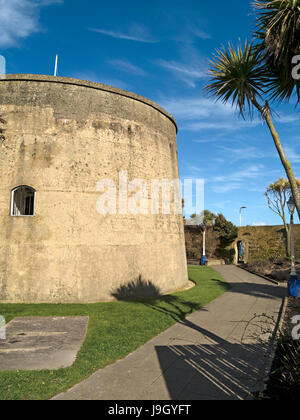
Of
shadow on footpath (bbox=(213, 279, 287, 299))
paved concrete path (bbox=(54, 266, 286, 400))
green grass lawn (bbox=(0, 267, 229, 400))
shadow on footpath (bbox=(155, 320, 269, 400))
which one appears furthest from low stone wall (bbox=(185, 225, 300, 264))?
shadow on footpath (bbox=(155, 320, 269, 400))

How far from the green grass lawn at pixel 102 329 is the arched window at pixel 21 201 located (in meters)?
3.54

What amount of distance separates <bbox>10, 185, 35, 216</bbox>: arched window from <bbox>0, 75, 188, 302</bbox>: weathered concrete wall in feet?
0.81

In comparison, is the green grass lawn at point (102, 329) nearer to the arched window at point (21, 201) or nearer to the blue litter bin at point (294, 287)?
the blue litter bin at point (294, 287)

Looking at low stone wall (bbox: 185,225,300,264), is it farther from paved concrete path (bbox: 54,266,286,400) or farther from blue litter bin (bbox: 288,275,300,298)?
paved concrete path (bbox: 54,266,286,400)

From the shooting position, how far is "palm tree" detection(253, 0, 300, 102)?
16.3 ft

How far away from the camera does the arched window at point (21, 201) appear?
1055 cm

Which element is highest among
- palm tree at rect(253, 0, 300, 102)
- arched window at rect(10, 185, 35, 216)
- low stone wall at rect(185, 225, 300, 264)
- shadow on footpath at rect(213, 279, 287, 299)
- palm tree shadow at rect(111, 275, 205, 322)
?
palm tree at rect(253, 0, 300, 102)

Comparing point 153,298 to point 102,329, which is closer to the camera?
point 102,329

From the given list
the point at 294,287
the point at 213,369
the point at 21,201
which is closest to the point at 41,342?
the point at 213,369

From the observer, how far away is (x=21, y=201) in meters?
11.7

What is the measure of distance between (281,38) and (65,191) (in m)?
8.11

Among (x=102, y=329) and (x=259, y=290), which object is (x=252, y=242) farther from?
(x=102, y=329)

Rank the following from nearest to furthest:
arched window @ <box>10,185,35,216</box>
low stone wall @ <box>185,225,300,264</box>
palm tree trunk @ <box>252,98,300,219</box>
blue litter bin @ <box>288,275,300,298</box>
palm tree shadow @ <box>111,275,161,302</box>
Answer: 1. palm tree trunk @ <box>252,98,300,219</box>
2. arched window @ <box>10,185,35,216</box>
3. palm tree shadow @ <box>111,275,161,302</box>
4. blue litter bin @ <box>288,275,300,298</box>
5. low stone wall @ <box>185,225,300,264</box>
